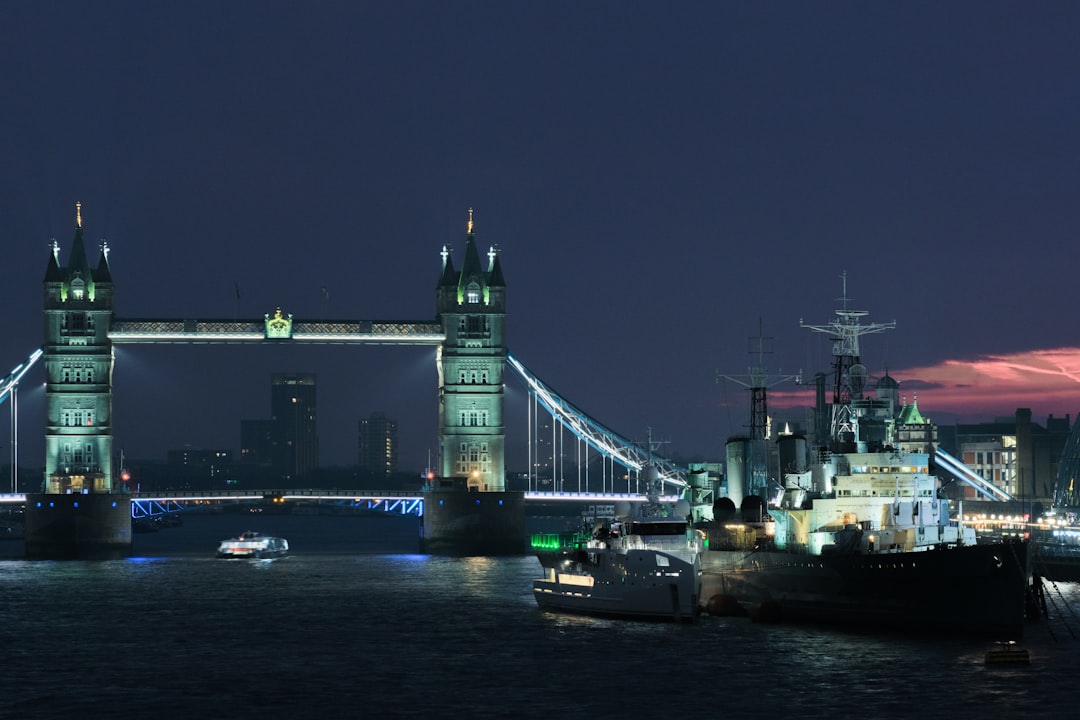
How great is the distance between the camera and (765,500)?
80000 millimetres

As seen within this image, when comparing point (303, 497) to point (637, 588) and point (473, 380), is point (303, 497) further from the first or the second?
point (637, 588)

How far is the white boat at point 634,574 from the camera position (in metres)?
70.6

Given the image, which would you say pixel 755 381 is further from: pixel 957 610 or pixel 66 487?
pixel 66 487

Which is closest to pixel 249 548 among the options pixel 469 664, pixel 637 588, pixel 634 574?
pixel 634 574

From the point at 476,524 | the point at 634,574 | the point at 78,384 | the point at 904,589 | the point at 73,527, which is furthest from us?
the point at 78,384

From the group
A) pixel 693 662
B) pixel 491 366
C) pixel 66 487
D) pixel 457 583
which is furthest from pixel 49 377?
pixel 693 662

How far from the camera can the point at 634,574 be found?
71.8 m

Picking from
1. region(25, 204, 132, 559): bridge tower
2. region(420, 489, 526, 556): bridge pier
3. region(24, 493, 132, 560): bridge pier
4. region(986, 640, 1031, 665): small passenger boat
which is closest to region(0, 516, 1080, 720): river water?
region(986, 640, 1031, 665): small passenger boat

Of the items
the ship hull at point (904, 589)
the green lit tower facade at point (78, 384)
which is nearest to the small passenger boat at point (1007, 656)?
the ship hull at point (904, 589)

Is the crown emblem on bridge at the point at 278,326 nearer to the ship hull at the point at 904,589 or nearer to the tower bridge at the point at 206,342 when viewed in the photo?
the tower bridge at the point at 206,342

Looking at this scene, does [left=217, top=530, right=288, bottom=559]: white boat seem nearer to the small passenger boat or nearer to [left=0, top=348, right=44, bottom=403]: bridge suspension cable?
[left=0, top=348, right=44, bottom=403]: bridge suspension cable

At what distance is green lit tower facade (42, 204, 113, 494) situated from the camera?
134250 mm

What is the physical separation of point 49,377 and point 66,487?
849 centimetres

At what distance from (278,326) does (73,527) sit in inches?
796
